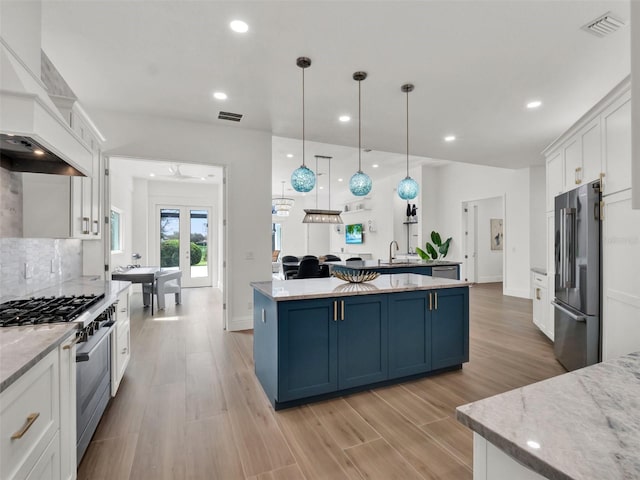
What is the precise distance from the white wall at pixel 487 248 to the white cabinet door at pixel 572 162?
5.59 meters

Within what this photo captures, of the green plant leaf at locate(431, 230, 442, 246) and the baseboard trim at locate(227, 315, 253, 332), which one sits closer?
the baseboard trim at locate(227, 315, 253, 332)

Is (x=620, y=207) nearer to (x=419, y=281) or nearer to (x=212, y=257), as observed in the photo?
(x=419, y=281)

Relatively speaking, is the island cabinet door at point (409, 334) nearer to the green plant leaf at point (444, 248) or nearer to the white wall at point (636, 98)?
the white wall at point (636, 98)

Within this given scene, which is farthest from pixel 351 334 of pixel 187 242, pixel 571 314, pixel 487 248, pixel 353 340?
pixel 487 248

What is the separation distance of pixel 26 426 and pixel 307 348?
1611 millimetres

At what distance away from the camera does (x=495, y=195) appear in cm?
750

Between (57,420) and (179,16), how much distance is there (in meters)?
2.61

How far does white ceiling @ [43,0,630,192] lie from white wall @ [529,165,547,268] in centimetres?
276

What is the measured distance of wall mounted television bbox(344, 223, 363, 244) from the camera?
35.4 feet

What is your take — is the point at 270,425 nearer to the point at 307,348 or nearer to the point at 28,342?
the point at 307,348

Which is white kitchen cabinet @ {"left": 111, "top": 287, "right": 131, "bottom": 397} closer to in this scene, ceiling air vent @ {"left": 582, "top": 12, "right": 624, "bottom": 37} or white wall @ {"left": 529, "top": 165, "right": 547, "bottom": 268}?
ceiling air vent @ {"left": 582, "top": 12, "right": 624, "bottom": 37}

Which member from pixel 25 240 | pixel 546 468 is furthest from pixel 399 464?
pixel 25 240

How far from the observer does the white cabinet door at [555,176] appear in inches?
132

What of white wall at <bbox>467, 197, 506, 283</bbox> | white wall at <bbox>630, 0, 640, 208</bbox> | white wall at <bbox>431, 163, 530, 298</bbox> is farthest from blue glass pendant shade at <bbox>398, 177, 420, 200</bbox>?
white wall at <bbox>467, 197, 506, 283</bbox>
